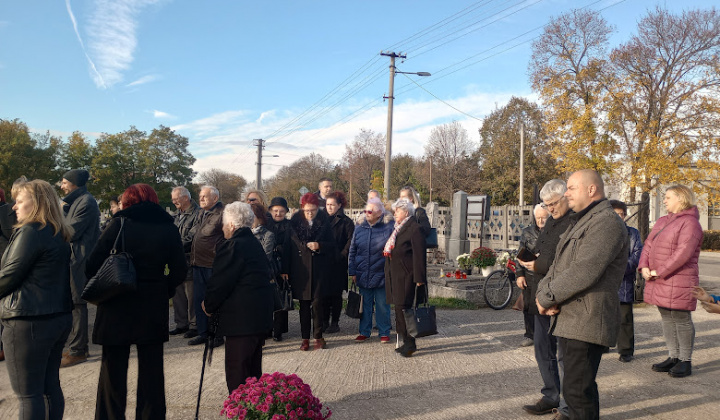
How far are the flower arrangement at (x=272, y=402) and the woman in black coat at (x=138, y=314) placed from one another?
0.87 metres

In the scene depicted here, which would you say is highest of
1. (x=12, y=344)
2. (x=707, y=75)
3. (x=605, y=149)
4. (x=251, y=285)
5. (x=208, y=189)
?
(x=707, y=75)

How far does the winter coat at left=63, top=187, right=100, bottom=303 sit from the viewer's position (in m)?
5.65

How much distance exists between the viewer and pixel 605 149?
923 inches

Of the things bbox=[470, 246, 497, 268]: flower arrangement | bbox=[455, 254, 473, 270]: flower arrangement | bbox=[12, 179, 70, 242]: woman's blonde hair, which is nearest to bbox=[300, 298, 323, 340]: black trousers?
bbox=[12, 179, 70, 242]: woman's blonde hair

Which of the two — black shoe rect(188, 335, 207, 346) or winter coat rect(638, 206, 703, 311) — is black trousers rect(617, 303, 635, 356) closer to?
winter coat rect(638, 206, 703, 311)

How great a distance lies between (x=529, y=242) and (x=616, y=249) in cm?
276

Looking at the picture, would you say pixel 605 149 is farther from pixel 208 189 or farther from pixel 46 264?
pixel 46 264

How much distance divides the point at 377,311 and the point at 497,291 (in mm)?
3478

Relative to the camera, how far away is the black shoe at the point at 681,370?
541 cm

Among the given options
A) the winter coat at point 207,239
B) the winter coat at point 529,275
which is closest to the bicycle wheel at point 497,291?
the winter coat at point 529,275

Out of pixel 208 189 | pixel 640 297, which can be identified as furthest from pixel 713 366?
pixel 208 189

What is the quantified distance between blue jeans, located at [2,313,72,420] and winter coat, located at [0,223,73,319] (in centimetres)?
7

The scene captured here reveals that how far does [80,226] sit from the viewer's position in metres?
5.66

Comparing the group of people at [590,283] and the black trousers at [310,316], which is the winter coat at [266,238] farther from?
the group of people at [590,283]
